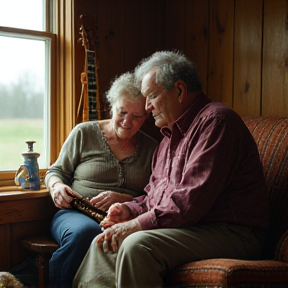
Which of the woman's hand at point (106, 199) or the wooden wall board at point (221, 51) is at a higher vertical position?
the wooden wall board at point (221, 51)

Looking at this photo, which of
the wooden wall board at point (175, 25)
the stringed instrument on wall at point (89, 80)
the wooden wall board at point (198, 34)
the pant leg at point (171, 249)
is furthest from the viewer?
the wooden wall board at point (175, 25)

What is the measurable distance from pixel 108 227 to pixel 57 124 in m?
0.92

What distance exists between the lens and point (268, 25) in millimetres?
2543

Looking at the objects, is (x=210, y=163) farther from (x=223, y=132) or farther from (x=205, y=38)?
(x=205, y=38)

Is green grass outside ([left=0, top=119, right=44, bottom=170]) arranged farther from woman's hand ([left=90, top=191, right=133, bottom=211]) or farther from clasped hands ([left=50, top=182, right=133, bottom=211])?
woman's hand ([left=90, top=191, right=133, bottom=211])

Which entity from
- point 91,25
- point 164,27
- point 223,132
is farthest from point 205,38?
point 223,132

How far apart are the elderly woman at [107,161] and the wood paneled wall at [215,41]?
381 mm

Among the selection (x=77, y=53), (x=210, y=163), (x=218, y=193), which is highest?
(x=77, y=53)

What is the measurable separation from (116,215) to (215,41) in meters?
1.24

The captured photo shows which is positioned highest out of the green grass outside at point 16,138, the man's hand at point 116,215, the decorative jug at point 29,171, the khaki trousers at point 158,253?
the green grass outside at point 16,138

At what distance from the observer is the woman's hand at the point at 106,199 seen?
237cm

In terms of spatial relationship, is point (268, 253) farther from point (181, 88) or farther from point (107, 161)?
point (107, 161)

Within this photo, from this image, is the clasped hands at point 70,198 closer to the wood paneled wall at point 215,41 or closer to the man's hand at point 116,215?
the man's hand at point 116,215

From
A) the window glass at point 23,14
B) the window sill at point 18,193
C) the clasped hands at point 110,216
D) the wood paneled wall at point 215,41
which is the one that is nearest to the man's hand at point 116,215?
the clasped hands at point 110,216
